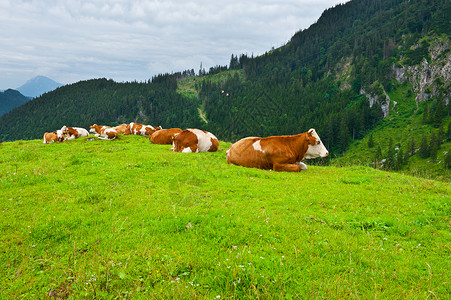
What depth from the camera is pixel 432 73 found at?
15438 cm

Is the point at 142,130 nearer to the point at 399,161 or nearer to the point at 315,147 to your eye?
the point at 315,147

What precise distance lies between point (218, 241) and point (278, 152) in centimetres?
879

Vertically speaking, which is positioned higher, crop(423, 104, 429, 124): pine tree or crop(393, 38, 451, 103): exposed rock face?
crop(393, 38, 451, 103): exposed rock face

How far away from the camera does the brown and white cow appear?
17359 mm

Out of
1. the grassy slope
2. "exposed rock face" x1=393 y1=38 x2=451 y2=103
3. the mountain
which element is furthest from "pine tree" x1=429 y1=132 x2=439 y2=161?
"exposed rock face" x1=393 y1=38 x2=451 y2=103

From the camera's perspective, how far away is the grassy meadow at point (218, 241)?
3.22m

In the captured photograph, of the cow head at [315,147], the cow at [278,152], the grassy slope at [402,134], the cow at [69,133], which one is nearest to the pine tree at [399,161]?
the grassy slope at [402,134]

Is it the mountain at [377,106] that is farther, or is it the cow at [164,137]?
the mountain at [377,106]

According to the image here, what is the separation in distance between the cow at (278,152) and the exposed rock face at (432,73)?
183489 mm

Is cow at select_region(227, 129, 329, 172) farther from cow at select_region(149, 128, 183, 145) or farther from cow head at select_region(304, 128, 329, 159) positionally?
cow at select_region(149, 128, 183, 145)

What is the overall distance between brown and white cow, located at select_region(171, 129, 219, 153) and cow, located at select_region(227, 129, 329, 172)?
4.89 meters

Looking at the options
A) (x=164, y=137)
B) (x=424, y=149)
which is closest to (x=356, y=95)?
(x=424, y=149)

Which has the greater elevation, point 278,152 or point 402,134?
point 278,152

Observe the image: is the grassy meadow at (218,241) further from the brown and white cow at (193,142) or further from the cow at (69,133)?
the cow at (69,133)
